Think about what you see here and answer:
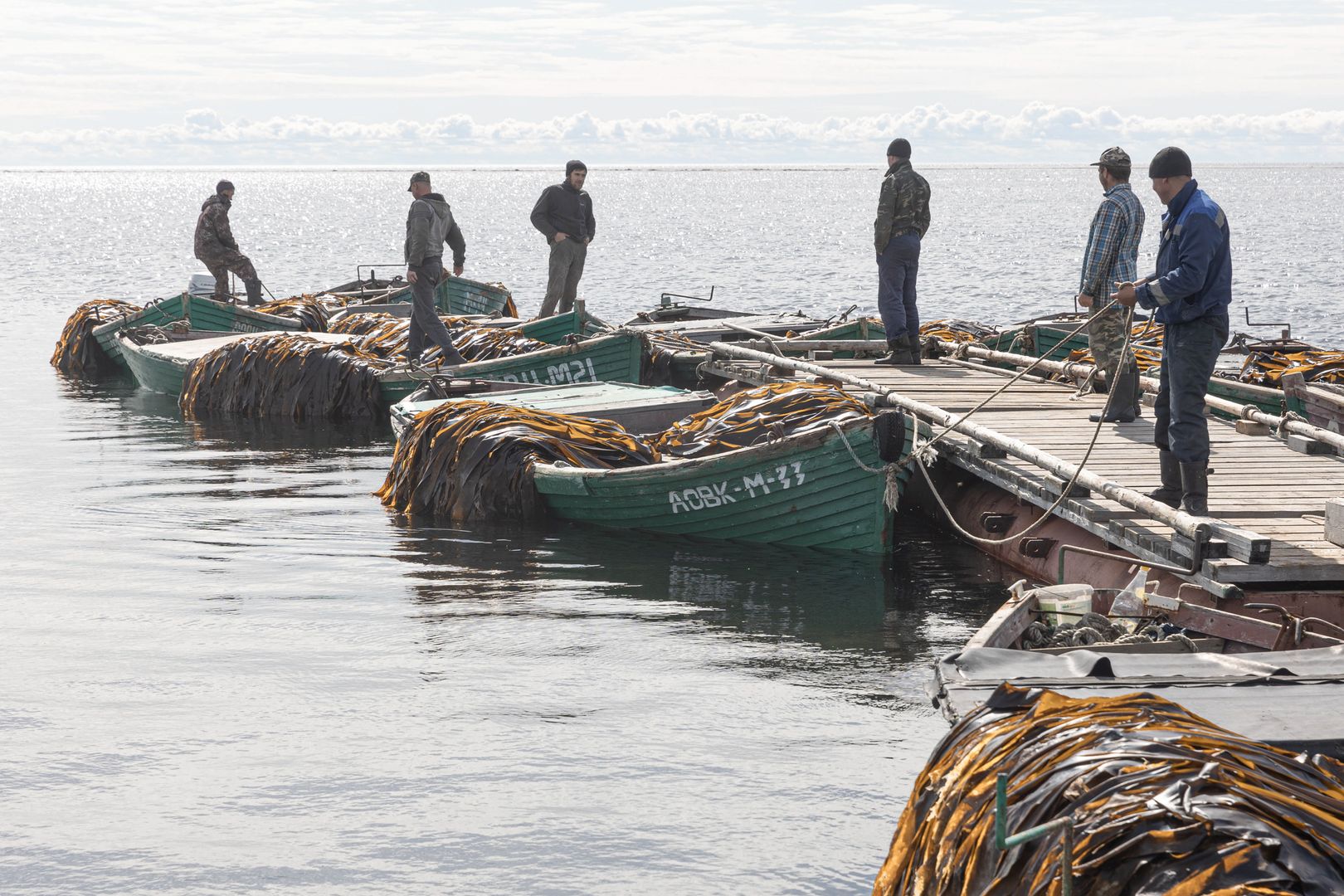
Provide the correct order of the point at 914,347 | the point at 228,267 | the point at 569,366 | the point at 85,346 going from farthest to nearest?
the point at 85,346 → the point at 228,267 → the point at 569,366 → the point at 914,347

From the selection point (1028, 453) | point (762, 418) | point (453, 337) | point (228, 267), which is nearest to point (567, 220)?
point (453, 337)

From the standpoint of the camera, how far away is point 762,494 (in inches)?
457

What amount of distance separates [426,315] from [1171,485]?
408 inches

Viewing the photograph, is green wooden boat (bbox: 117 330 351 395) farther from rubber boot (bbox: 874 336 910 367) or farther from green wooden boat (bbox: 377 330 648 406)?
rubber boot (bbox: 874 336 910 367)

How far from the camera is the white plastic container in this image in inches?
274

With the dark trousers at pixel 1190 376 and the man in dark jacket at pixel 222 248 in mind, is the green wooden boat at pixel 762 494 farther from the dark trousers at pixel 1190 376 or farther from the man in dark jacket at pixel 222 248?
the man in dark jacket at pixel 222 248

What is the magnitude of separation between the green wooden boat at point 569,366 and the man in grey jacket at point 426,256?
0.43 m

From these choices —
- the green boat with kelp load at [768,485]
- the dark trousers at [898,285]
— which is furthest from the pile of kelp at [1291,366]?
the green boat with kelp load at [768,485]

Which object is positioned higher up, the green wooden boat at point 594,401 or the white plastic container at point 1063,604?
the green wooden boat at point 594,401

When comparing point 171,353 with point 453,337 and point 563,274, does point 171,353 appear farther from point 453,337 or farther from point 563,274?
point 563,274

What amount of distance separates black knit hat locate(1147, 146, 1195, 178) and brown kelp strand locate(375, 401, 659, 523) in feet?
18.0

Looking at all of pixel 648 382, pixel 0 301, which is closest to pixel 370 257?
pixel 0 301

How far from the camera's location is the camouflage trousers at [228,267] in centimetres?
2369

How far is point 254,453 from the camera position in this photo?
17.2 meters
